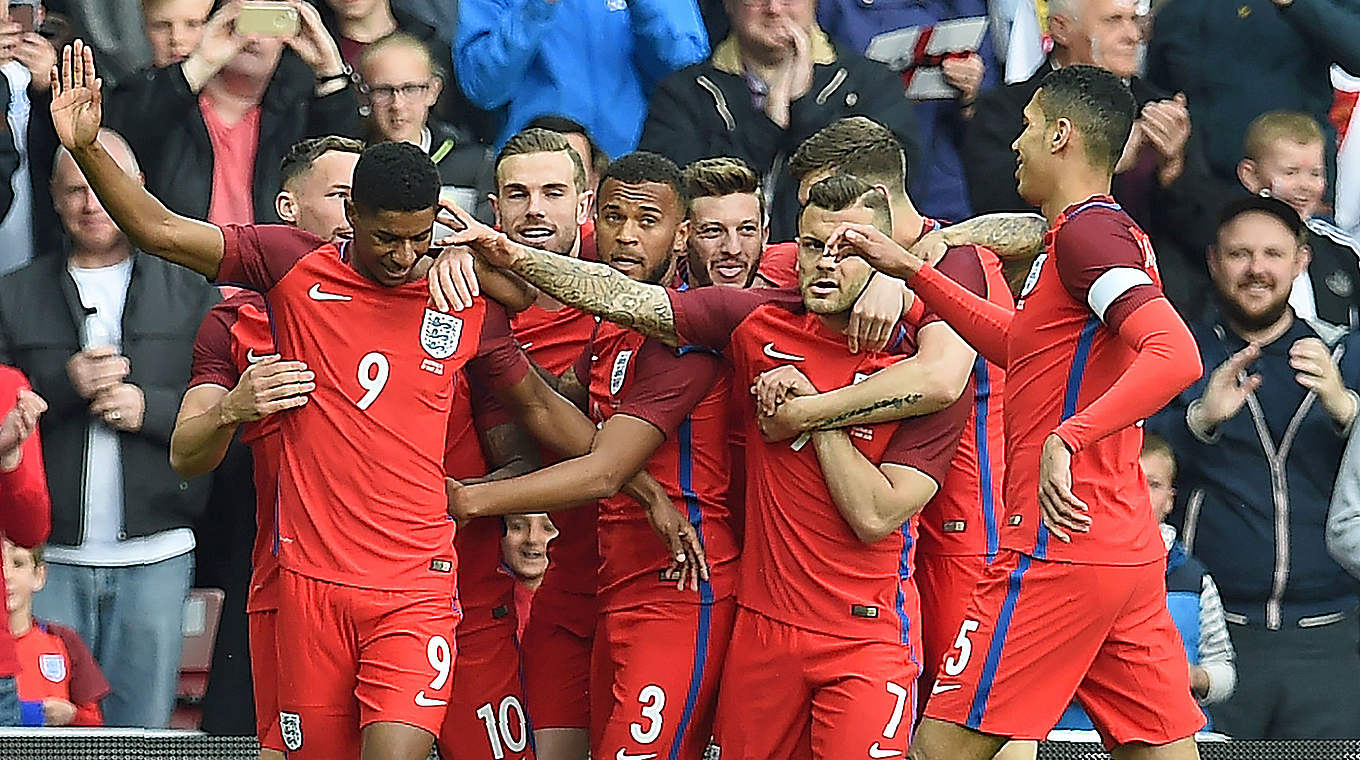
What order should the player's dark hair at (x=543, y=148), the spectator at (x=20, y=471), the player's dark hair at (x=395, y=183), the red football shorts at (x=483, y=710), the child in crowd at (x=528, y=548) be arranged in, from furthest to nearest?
1. the spectator at (x=20, y=471)
2. the child in crowd at (x=528, y=548)
3. the player's dark hair at (x=543, y=148)
4. the red football shorts at (x=483, y=710)
5. the player's dark hair at (x=395, y=183)

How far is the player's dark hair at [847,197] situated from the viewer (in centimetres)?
635

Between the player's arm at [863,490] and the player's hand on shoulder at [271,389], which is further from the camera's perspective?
the player's arm at [863,490]

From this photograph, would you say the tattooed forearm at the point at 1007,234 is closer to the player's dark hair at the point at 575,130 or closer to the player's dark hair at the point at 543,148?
the player's dark hair at the point at 543,148

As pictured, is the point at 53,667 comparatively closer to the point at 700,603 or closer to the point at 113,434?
the point at 113,434

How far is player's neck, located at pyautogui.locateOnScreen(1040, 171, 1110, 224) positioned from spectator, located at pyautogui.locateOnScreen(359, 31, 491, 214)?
2.86 metres

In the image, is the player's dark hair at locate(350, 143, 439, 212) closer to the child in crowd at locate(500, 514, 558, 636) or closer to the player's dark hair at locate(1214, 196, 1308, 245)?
the child in crowd at locate(500, 514, 558, 636)

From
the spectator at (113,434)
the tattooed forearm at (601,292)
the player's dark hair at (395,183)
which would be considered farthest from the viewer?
the spectator at (113,434)

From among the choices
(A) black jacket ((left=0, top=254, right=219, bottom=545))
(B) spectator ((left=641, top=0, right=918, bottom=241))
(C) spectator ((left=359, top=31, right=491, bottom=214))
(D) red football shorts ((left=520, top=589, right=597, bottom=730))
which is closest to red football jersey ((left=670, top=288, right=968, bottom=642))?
(D) red football shorts ((left=520, top=589, right=597, bottom=730))

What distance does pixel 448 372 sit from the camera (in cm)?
627

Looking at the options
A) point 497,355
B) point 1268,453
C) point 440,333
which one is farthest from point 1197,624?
point 440,333

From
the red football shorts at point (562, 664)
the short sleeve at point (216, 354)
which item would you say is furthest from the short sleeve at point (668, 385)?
the short sleeve at point (216, 354)

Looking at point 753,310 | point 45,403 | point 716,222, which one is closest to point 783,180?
point 716,222

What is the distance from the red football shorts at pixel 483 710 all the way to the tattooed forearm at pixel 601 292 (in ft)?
3.55

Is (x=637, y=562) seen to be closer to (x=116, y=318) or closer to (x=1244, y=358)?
(x=116, y=318)
